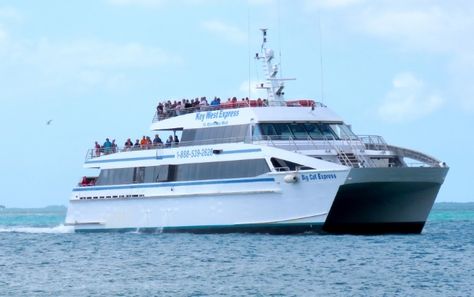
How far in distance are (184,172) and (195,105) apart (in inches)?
121

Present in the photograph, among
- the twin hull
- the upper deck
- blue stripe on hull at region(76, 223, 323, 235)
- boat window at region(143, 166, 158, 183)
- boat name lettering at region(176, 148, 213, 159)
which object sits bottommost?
blue stripe on hull at region(76, 223, 323, 235)

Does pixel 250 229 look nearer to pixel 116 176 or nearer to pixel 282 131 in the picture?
pixel 282 131

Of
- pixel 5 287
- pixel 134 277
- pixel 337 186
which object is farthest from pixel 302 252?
pixel 5 287

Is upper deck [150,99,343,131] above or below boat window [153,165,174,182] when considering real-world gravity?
above

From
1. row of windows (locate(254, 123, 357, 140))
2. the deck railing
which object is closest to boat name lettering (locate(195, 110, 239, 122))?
the deck railing

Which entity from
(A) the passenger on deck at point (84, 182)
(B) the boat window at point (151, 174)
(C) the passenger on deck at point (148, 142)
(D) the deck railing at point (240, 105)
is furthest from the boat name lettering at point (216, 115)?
(A) the passenger on deck at point (84, 182)

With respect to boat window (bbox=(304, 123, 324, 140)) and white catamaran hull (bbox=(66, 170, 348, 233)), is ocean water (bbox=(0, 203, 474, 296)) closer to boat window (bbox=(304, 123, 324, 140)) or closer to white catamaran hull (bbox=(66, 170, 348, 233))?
white catamaran hull (bbox=(66, 170, 348, 233))

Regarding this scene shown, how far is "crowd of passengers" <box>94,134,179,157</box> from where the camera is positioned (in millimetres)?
45469

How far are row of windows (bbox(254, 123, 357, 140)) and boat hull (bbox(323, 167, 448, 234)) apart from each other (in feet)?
8.87

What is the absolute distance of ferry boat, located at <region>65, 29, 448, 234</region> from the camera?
39312mm

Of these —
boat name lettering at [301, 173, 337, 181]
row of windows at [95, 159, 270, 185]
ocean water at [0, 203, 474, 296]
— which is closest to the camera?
ocean water at [0, 203, 474, 296]

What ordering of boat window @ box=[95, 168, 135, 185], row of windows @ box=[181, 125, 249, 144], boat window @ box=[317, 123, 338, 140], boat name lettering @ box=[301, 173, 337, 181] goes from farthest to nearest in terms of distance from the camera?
1. boat window @ box=[95, 168, 135, 185]
2. boat window @ box=[317, 123, 338, 140]
3. row of windows @ box=[181, 125, 249, 144]
4. boat name lettering @ box=[301, 173, 337, 181]

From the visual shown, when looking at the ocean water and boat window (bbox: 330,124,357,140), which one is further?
boat window (bbox: 330,124,357,140)

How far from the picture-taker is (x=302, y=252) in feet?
117
